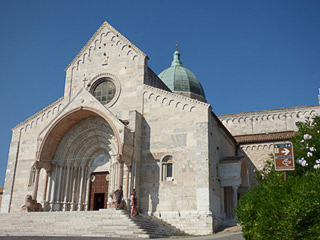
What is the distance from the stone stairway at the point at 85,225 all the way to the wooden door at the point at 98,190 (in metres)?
4.28

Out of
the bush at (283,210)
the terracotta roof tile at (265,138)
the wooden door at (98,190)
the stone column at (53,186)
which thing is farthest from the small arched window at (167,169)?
the terracotta roof tile at (265,138)

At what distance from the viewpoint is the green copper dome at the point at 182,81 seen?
38031 mm

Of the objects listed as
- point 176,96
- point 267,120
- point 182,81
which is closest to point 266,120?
point 267,120

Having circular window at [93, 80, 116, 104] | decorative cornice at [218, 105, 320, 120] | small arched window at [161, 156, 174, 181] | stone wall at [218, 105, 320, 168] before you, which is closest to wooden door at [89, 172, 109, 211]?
small arched window at [161, 156, 174, 181]

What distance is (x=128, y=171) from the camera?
2159 cm

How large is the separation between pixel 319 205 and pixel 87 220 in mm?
12735

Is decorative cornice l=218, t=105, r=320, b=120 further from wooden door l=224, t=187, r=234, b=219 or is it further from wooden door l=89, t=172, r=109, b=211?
wooden door l=89, t=172, r=109, b=211

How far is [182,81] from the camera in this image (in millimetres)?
38625

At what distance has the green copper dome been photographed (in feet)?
125

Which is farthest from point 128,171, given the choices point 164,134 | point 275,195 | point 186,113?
point 275,195

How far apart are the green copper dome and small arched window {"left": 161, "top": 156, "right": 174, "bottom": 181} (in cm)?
1643

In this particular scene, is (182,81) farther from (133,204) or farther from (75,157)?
(133,204)

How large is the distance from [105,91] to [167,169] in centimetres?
744

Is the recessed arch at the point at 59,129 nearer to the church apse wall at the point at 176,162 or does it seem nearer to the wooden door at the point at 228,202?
the church apse wall at the point at 176,162
